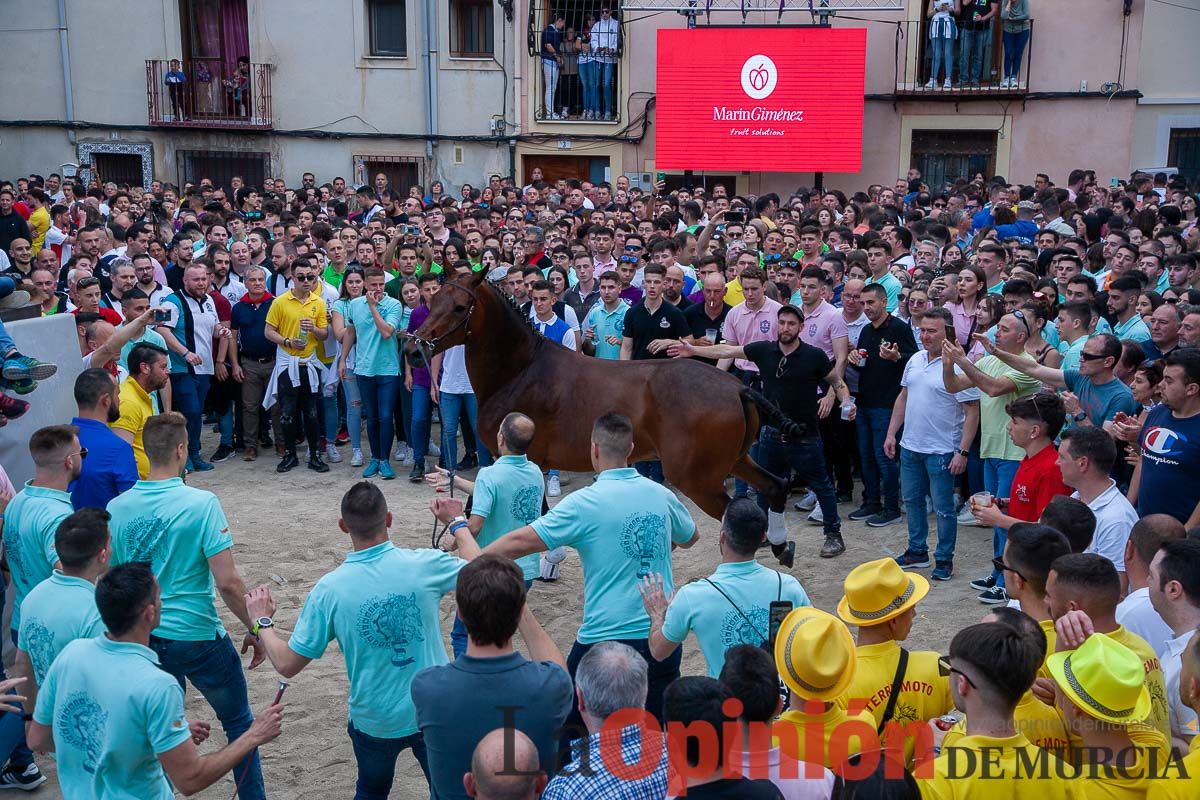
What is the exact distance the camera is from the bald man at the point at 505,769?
299 cm

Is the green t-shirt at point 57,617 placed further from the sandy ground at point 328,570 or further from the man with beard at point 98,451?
the sandy ground at point 328,570


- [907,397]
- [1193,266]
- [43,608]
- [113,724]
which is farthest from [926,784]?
[1193,266]

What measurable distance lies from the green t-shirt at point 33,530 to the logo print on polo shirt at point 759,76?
61.6ft

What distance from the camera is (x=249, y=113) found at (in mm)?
24531

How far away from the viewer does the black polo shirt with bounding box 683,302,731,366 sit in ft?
34.2

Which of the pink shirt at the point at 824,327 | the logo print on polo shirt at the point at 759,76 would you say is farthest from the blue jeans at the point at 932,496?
the logo print on polo shirt at the point at 759,76

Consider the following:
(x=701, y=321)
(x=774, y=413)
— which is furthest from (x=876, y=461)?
(x=701, y=321)

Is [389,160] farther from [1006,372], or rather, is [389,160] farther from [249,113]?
[1006,372]

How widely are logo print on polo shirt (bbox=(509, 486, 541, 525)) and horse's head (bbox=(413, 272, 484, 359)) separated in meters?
2.73

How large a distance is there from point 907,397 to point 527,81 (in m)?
17.3

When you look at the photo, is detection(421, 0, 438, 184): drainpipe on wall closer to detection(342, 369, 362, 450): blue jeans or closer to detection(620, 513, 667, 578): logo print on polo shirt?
detection(342, 369, 362, 450): blue jeans

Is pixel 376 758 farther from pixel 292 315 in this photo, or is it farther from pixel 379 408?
pixel 292 315

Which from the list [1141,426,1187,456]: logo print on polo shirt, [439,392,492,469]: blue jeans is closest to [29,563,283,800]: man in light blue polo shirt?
[1141,426,1187,456]: logo print on polo shirt

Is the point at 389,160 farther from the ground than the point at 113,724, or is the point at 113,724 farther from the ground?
the point at 389,160
